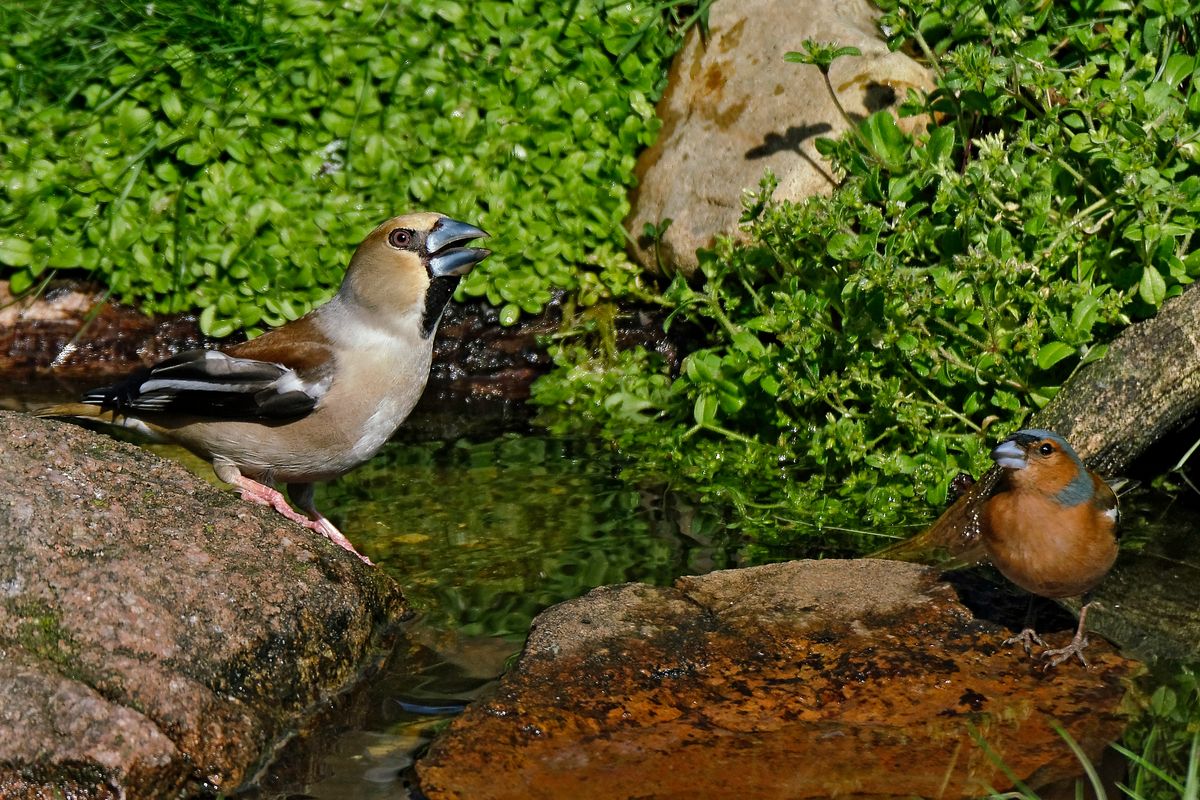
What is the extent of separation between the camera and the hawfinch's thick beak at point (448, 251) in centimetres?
518

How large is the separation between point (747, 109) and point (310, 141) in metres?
2.37

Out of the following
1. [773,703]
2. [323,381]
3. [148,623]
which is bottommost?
[773,703]

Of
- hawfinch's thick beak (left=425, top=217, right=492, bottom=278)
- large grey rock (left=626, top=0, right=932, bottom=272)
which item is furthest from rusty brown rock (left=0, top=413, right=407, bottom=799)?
large grey rock (left=626, top=0, right=932, bottom=272)

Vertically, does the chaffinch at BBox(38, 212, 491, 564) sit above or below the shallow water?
above

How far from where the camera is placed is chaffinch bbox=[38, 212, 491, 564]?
504cm

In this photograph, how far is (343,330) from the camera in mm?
5211

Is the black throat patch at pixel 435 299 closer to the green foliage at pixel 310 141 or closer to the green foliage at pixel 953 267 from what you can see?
the green foliage at pixel 953 267

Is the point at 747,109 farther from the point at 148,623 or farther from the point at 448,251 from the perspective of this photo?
the point at 148,623

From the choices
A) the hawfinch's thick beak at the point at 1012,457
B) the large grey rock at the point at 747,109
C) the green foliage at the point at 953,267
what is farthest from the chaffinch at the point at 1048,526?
the large grey rock at the point at 747,109

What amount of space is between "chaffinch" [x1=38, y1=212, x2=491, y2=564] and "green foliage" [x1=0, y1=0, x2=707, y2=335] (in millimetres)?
2053

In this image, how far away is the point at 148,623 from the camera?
3900 millimetres

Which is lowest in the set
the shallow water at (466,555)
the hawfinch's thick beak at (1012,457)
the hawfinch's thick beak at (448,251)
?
the shallow water at (466,555)

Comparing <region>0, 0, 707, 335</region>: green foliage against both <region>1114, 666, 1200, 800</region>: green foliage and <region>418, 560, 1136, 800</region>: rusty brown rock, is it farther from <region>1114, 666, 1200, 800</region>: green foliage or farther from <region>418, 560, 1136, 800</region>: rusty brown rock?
<region>1114, 666, 1200, 800</region>: green foliage

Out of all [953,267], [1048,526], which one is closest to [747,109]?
[953,267]
